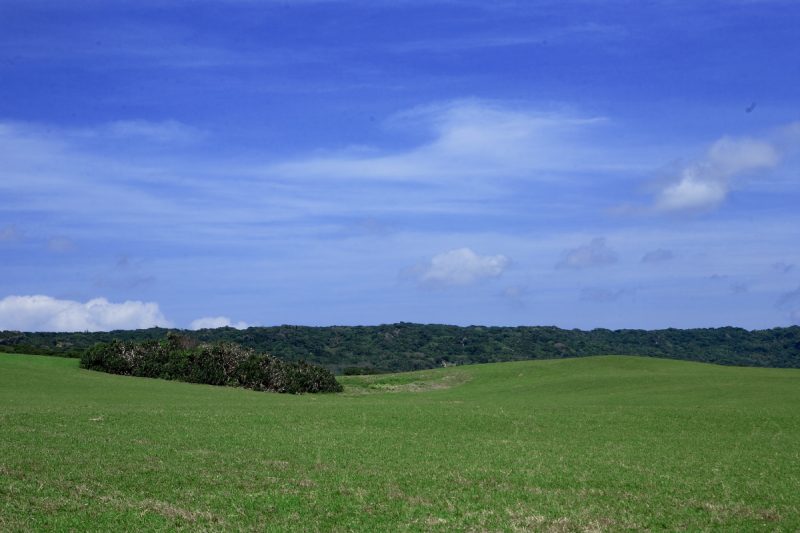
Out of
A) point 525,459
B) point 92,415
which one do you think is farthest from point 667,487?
point 92,415

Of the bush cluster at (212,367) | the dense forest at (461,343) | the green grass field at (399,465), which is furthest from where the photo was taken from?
the dense forest at (461,343)

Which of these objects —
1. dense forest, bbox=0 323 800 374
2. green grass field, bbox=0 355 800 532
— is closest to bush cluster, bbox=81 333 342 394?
green grass field, bbox=0 355 800 532

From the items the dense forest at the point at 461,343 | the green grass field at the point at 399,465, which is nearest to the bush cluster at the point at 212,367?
the green grass field at the point at 399,465

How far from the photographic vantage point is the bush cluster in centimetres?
6244

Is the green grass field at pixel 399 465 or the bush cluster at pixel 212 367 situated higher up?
the bush cluster at pixel 212 367

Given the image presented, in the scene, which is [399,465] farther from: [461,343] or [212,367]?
[461,343]

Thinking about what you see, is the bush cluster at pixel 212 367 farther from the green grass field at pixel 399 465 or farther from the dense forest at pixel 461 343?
the dense forest at pixel 461 343

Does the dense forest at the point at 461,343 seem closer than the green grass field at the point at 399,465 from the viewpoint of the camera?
No

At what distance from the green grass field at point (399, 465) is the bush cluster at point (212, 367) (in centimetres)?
1886

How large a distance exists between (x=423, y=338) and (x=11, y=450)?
393ft

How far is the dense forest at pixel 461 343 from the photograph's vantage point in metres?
123

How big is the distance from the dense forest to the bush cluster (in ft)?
168

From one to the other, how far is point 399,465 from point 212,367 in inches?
1717

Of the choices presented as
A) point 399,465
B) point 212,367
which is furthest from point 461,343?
point 399,465
